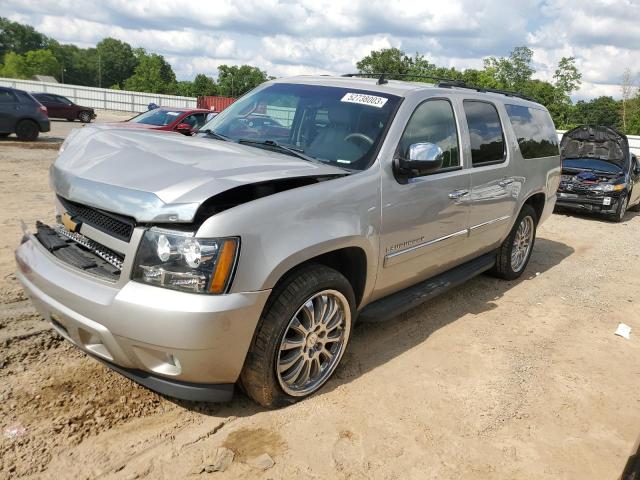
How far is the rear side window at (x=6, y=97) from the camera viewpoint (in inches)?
593

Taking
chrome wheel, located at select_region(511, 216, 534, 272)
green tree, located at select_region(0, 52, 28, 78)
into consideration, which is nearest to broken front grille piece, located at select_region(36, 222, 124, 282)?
chrome wheel, located at select_region(511, 216, 534, 272)

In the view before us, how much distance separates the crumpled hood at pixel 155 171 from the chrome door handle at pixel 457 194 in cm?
124

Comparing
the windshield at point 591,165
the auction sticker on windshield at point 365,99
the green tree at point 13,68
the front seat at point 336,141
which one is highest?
the green tree at point 13,68

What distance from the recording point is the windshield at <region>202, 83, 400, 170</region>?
362 cm

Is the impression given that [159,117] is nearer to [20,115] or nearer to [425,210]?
[20,115]

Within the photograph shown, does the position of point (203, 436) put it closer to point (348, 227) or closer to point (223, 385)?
point (223, 385)

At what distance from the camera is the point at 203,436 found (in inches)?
114

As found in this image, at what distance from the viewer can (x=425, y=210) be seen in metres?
3.88

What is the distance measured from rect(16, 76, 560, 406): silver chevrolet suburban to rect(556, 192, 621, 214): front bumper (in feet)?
24.8

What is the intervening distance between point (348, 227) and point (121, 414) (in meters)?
1.65

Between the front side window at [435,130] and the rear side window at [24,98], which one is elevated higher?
the front side window at [435,130]

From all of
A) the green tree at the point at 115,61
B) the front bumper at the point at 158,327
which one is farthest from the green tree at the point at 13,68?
the front bumper at the point at 158,327

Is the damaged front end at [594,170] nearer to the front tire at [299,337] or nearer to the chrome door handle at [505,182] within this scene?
the chrome door handle at [505,182]

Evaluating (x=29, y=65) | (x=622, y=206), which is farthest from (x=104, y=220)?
(x=29, y=65)
